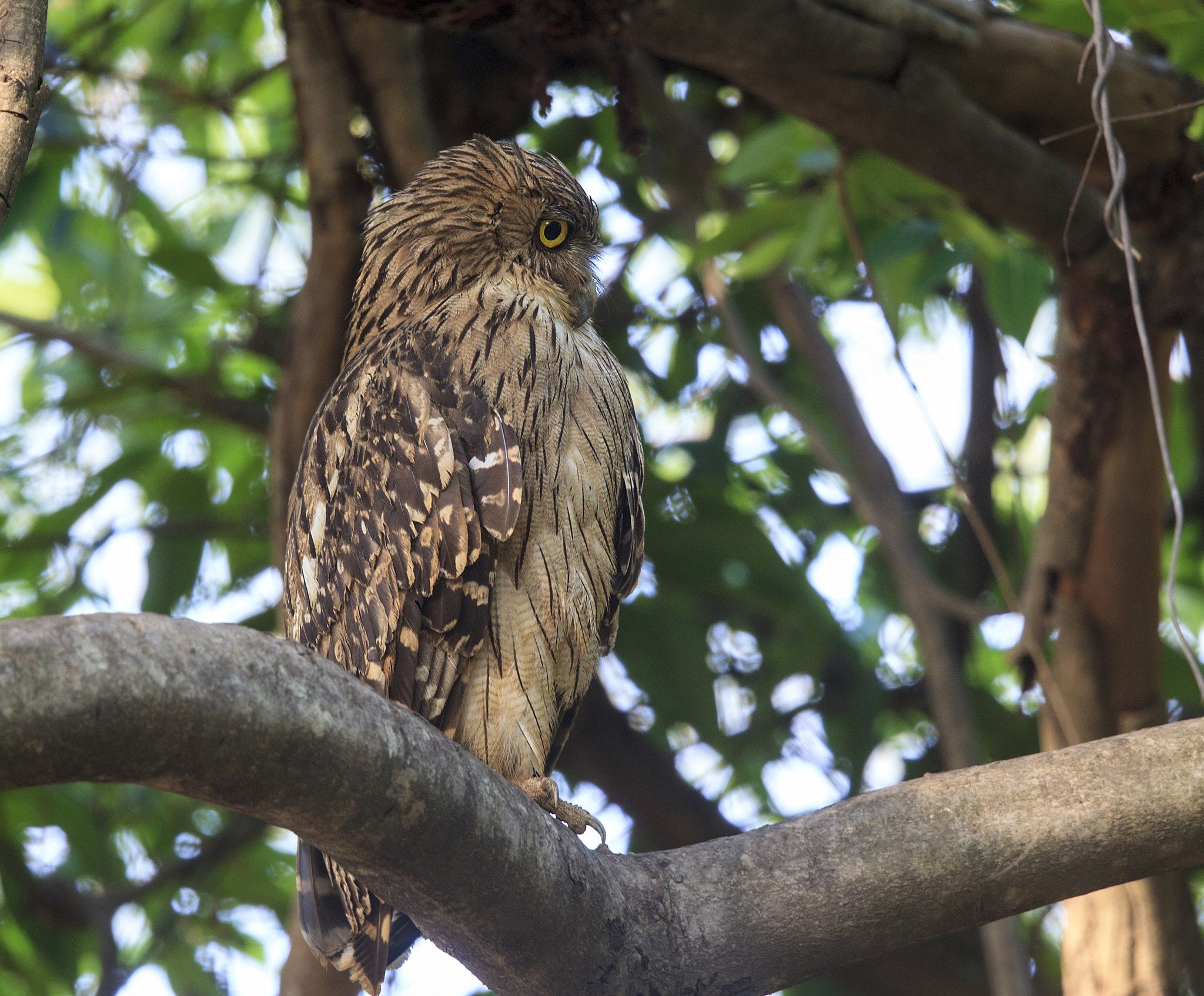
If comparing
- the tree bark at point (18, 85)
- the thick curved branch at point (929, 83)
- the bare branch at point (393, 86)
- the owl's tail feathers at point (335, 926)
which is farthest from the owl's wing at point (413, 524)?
the bare branch at point (393, 86)

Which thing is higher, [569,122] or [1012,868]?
[569,122]

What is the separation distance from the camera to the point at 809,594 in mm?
3217

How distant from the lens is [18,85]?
1.25 metres

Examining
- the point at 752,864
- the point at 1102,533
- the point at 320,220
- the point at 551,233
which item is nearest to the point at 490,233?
the point at 551,233

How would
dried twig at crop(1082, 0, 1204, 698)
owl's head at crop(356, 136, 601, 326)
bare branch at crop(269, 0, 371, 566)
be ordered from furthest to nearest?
bare branch at crop(269, 0, 371, 566) → owl's head at crop(356, 136, 601, 326) → dried twig at crop(1082, 0, 1204, 698)

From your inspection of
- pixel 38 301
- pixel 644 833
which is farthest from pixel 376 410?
pixel 38 301

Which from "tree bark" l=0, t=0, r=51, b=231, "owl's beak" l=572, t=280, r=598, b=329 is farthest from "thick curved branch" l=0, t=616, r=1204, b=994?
"owl's beak" l=572, t=280, r=598, b=329

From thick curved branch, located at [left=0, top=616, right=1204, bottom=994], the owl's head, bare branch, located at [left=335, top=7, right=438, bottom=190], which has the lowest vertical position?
thick curved branch, located at [left=0, top=616, right=1204, bottom=994]

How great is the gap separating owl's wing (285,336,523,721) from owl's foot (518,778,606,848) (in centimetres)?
20

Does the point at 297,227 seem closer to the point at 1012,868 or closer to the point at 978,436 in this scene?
the point at 978,436

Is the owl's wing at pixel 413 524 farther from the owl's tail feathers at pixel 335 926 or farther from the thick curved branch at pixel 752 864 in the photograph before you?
the thick curved branch at pixel 752 864

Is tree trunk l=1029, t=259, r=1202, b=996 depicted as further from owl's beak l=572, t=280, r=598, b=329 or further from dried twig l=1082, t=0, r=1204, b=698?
owl's beak l=572, t=280, r=598, b=329

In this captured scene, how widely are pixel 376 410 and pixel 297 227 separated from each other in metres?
2.32

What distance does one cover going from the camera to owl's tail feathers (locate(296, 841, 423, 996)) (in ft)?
6.65
